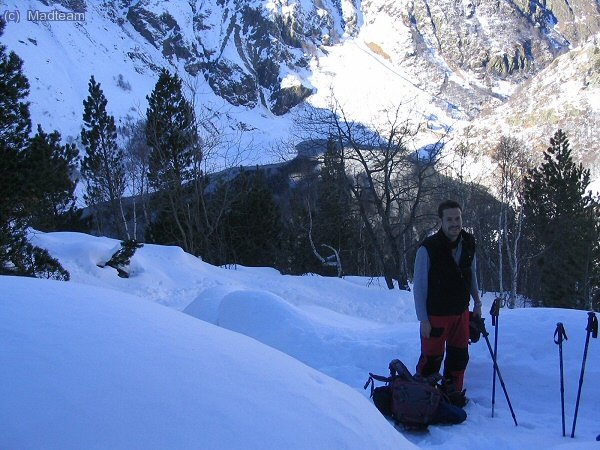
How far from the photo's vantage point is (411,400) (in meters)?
3.63

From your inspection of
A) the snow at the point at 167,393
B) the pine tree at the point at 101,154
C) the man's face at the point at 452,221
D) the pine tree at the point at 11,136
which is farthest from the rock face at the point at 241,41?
the snow at the point at 167,393

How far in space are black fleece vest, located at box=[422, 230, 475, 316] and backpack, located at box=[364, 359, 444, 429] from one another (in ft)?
1.70

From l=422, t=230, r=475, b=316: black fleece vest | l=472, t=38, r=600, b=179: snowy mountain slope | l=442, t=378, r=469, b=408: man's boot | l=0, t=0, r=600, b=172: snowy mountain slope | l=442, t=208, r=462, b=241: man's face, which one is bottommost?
l=442, t=378, r=469, b=408: man's boot

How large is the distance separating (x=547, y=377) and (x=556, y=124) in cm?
10106

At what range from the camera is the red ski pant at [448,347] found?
158 inches

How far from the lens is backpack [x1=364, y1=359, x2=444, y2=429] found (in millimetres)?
3574

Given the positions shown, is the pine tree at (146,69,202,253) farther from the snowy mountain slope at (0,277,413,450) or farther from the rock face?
the rock face

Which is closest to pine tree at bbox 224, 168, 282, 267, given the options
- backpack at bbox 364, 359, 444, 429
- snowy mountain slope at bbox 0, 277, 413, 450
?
backpack at bbox 364, 359, 444, 429

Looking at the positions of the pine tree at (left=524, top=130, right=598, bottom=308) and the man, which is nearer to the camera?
the man

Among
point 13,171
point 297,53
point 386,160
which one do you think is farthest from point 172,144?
point 297,53

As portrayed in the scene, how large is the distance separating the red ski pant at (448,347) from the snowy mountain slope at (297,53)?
77729mm

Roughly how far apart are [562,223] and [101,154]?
2170 centimetres

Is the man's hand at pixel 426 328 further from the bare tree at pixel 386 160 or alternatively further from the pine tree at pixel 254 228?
the pine tree at pixel 254 228

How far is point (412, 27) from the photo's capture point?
186 meters
